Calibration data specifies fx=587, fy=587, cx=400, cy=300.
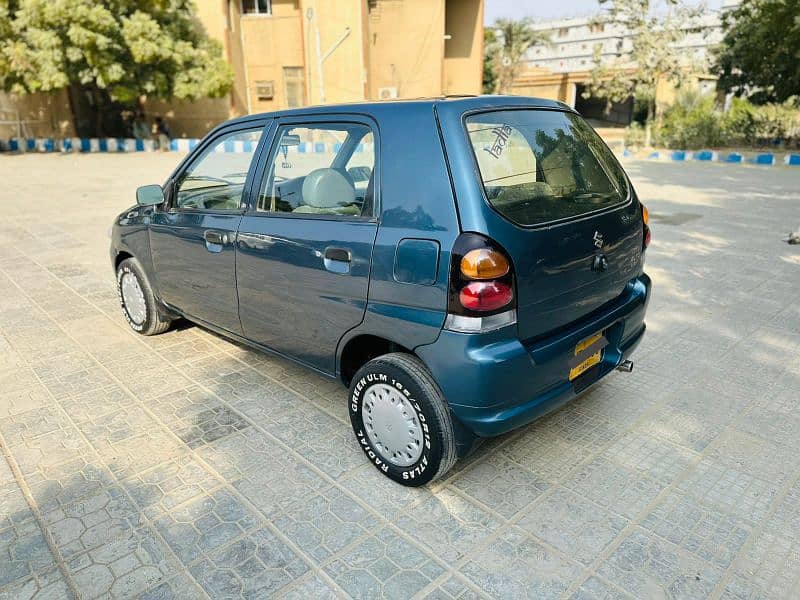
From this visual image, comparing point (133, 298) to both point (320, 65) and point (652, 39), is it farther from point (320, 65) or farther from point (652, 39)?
point (652, 39)

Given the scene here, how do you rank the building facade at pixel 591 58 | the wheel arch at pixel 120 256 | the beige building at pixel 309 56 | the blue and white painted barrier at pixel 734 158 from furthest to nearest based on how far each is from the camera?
the building facade at pixel 591 58
the beige building at pixel 309 56
the blue and white painted barrier at pixel 734 158
the wheel arch at pixel 120 256

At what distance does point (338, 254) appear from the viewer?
290 centimetres

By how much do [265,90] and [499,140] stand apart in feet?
93.6

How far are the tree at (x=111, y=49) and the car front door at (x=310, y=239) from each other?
20555 mm

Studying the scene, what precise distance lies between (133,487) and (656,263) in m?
6.18

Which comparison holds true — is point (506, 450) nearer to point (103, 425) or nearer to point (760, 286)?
point (103, 425)

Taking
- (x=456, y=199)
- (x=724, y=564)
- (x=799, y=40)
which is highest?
(x=799, y=40)

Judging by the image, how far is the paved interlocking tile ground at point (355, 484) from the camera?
2371mm

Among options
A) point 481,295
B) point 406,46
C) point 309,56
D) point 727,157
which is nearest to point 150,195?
point 481,295

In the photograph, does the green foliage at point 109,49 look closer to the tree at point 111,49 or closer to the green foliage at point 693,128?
the tree at point 111,49

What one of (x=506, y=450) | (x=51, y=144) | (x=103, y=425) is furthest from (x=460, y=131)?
(x=51, y=144)

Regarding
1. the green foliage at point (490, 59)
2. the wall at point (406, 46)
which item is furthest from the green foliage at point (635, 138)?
the green foliage at point (490, 59)

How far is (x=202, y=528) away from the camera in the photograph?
264 cm

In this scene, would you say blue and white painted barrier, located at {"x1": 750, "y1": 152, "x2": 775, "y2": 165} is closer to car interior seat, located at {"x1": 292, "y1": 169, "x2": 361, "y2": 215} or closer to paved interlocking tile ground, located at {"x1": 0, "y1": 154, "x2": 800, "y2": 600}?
paved interlocking tile ground, located at {"x1": 0, "y1": 154, "x2": 800, "y2": 600}
